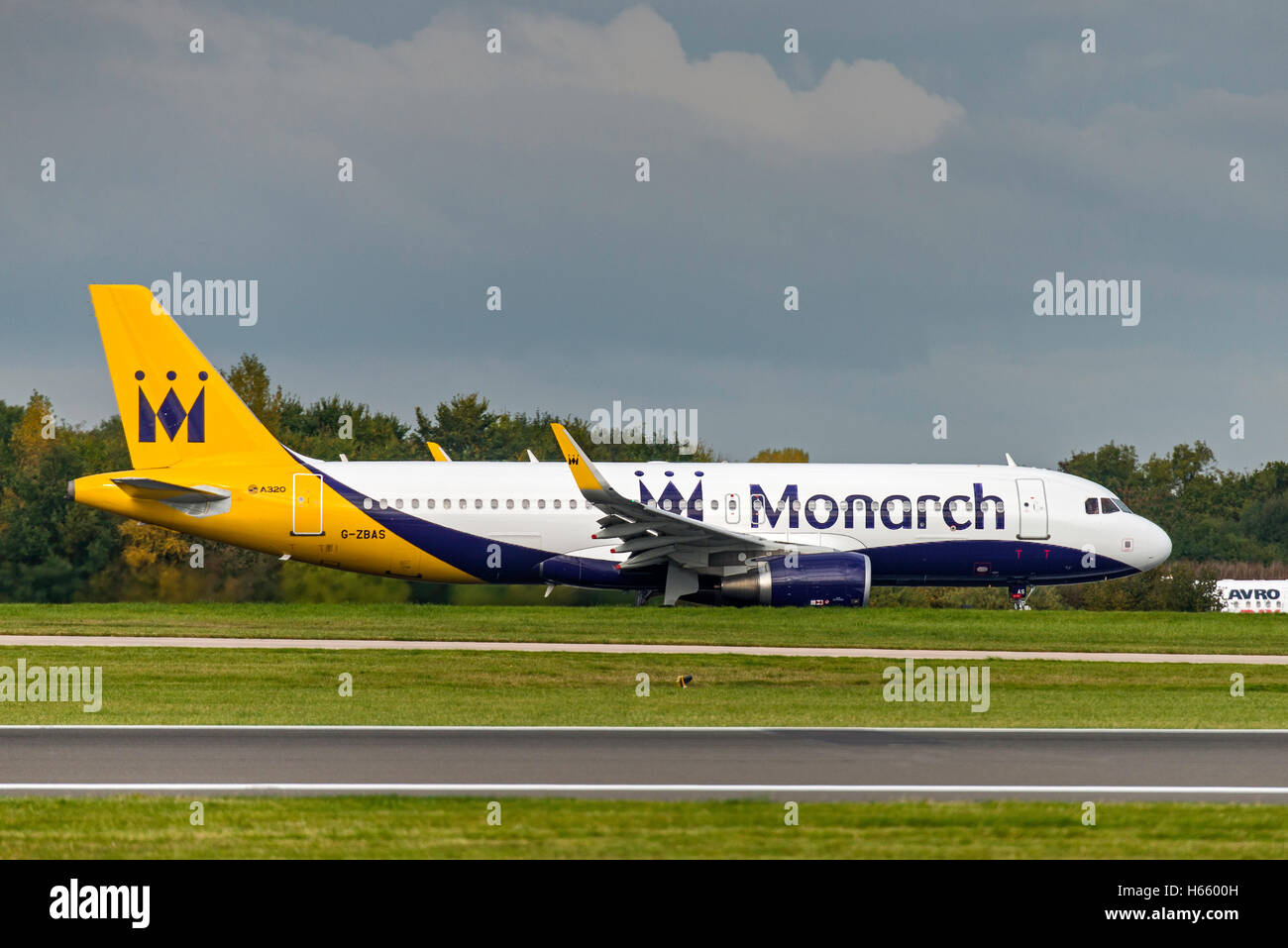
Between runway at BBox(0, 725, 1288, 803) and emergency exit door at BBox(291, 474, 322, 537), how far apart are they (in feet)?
56.7

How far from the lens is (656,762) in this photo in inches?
552

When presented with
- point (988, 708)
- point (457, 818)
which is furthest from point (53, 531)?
point (457, 818)

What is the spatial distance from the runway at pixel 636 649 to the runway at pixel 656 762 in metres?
9.35

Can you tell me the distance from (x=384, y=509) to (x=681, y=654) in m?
10.9

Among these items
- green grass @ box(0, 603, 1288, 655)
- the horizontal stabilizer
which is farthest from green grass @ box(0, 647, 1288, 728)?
the horizontal stabilizer

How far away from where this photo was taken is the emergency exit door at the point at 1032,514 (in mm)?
35062

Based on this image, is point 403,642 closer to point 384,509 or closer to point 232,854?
point 384,509

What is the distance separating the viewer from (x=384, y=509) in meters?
33.7

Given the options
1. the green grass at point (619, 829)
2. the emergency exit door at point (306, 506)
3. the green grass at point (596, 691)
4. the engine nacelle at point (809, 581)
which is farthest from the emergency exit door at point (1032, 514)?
the green grass at point (619, 829)

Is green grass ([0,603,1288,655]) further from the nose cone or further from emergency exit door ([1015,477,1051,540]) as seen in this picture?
emergency exit door ([1015,477,1051,540])

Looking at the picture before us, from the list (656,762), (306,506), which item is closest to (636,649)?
(306,506)

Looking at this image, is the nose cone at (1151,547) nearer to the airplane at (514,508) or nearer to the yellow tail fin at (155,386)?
the airplane at (514,508)
